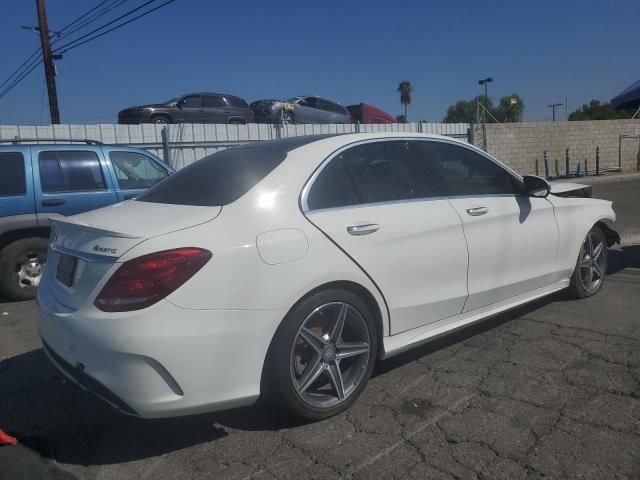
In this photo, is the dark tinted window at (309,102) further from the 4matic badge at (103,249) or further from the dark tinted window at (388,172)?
the 4matic badge at (103,249)

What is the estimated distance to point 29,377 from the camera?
386cm

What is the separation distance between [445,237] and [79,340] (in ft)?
7.36

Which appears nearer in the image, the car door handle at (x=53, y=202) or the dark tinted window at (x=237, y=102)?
the car door handle at (x=53, y=202)

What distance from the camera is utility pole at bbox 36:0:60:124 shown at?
18547mm

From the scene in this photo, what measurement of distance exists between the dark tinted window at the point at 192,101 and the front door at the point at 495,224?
540 inches

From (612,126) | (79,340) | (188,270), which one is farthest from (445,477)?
(612,126)

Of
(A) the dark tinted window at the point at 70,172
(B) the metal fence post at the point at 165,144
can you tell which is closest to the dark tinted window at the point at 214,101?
(B) the metal fence post at the point at 165,144

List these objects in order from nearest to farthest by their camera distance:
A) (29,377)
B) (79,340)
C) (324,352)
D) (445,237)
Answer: (79,340), (324,352), (445,237), (29,377)

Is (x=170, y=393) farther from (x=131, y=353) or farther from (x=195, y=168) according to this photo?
(x=195, y=168)

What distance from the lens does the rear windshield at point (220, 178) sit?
3041mm

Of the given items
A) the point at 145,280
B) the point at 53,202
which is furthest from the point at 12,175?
the point at 145,280

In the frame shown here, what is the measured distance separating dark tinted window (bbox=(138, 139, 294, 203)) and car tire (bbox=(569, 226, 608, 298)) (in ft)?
9.85

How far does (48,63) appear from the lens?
18.7m

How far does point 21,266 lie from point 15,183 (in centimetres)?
92
